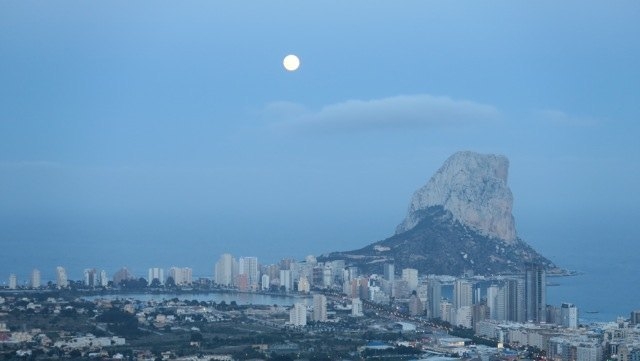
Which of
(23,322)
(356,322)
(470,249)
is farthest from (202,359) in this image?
(470,249)

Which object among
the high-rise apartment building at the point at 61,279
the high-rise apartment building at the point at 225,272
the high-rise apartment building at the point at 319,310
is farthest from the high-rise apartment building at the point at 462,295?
the high-rise apartment building at the point at 61,279

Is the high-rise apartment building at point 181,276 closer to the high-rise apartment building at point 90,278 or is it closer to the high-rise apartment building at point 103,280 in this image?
the high-rise apartment building at point 103,280

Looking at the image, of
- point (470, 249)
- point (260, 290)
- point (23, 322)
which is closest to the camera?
point (23, 322)

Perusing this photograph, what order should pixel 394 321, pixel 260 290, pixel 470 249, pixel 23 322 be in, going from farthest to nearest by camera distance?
pixel 470 249
pixel 260 290
pixel 394 321
pixel 23 322

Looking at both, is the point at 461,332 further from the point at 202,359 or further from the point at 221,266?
the point at 221,266

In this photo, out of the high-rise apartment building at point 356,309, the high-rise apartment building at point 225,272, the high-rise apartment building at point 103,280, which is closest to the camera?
the high-rise apartment building at point 356,309

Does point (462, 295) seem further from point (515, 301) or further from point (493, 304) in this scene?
point (515, 301)
